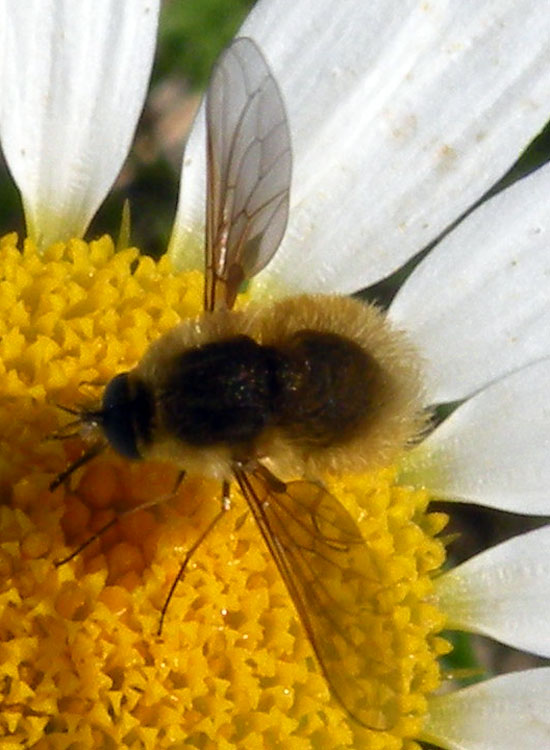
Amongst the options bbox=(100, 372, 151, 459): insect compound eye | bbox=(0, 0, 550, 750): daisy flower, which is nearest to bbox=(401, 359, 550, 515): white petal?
bbox=(0, 0, 550, 750): daisy flower

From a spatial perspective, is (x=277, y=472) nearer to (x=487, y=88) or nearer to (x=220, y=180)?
(x=220, y=180)

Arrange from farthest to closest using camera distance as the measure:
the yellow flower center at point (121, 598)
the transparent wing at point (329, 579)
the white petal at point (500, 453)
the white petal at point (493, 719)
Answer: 1. the white petal at point (500, 453)
2. the white petal at point (493, 719)
3. the yellow flower center at point (121, 598)
4. the transparent wing at point (329, 579)

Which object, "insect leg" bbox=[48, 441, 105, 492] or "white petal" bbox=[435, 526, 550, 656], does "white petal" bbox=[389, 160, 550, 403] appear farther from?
"insect leg" bbox=[48, 441, 105, 492]

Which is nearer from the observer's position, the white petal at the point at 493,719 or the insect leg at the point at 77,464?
the insect leg at the point at 77,464

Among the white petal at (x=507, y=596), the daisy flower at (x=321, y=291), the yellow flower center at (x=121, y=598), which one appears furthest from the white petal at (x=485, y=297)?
the yellow flower center at (x=121, y=598)

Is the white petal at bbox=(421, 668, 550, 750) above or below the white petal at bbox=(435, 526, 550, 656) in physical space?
below

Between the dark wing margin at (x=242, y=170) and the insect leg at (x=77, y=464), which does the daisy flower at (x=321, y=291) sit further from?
the dark wing margin at (x=242, y=170)

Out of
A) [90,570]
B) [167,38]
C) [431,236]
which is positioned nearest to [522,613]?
[431,236]
